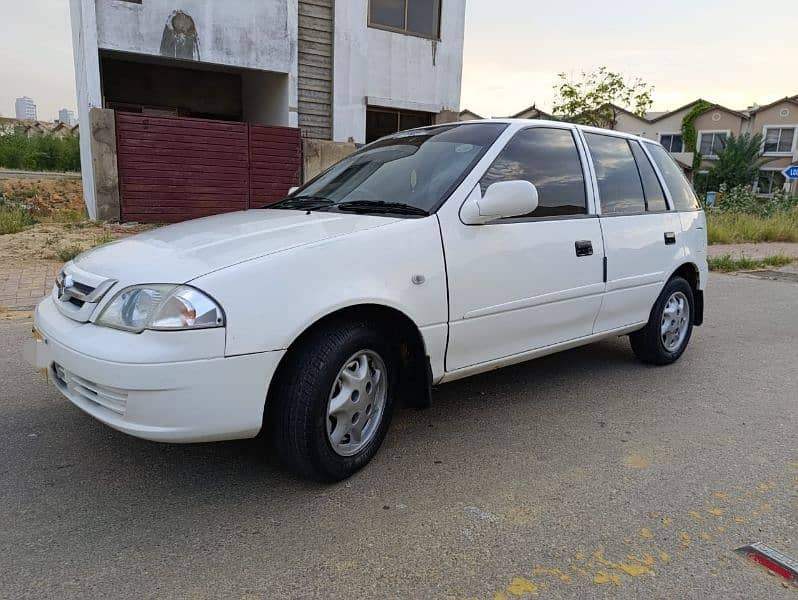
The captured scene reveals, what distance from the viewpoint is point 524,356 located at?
371cm

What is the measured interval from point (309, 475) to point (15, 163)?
4209 centimetres

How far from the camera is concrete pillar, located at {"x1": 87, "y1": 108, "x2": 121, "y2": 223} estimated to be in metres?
11.4

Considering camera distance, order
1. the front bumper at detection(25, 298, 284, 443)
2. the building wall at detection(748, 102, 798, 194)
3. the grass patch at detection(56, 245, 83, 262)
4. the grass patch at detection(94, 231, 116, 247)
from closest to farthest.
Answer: the front bumper at detection(25, 298, 284, 443), the grass patch at detection(56, 245, 83, 262), the grass patch at detection(94, 231, 116, 247), the building wall at detection(748, 102, 798, 194)

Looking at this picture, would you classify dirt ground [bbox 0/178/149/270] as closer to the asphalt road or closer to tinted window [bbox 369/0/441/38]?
the asphalt road

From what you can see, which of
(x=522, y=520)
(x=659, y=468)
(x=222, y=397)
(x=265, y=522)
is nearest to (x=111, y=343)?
(x=222, y=397)

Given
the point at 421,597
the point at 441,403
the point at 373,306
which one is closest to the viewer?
the point at 421,597

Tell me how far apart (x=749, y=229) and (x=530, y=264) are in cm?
1483

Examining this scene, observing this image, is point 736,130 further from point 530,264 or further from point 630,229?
point 530,264

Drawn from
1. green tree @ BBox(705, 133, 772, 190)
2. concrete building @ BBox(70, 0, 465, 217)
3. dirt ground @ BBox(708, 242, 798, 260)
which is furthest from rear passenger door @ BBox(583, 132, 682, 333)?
green tree @ BBox(705, 133, 772, 190)

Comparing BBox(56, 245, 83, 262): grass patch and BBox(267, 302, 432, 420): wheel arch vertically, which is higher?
BBox(267, 302, 432, 420): wheel arch

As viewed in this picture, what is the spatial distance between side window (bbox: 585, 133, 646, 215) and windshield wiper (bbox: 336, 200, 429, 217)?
5.05 ft

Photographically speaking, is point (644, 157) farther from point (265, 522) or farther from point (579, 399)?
point (265, 522)

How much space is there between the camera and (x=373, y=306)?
9.55 feet

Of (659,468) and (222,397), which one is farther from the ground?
(222,397)
